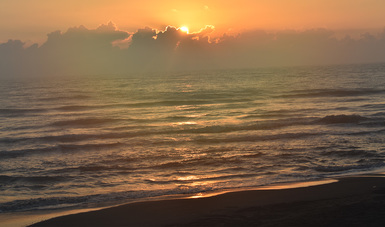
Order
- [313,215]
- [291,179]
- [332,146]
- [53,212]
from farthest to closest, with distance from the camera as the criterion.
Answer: [332,146] < [291,179] < [53,212] < [313,215]

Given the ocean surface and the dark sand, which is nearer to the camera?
the dark sand

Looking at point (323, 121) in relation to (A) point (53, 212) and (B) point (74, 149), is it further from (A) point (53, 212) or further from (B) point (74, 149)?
(A) point (53, 212)

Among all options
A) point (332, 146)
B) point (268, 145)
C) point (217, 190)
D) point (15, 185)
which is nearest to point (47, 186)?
point (15, 185)

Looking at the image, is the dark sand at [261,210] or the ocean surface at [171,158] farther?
the ocean surface at [171,158]

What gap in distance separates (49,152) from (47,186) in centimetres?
583

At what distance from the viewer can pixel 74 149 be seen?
677 inches

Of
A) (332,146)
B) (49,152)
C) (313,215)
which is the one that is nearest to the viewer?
(313,215)

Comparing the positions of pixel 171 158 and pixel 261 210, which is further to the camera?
pixel 171 158

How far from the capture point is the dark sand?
7.41m

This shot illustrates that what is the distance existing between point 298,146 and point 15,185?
35.1ft

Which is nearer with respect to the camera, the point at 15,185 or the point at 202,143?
the point at 15,185

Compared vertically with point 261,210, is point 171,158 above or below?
below

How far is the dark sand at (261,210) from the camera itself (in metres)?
7.41

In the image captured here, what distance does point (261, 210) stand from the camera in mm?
8109
